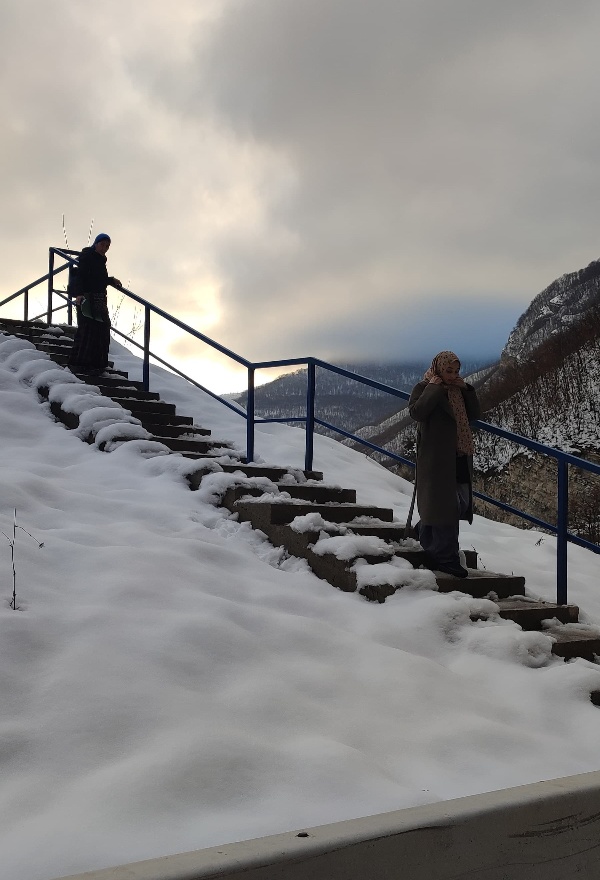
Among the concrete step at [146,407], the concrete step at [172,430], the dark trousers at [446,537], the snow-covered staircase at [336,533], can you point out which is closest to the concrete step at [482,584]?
the snow-covered staircase at [336,533]

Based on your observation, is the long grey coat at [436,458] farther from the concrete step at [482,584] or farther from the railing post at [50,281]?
the railing post at [50,281]

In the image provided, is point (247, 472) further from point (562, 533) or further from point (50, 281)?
point (50, 281)

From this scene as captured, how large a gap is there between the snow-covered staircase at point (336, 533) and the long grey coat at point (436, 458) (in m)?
0.33

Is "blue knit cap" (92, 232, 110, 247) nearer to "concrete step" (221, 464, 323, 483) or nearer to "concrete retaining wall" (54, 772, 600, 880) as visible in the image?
"concrete step" (221, 464, 323, 483)

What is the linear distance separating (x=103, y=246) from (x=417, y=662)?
6715 millimetres

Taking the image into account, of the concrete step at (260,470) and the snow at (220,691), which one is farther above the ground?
the concrete step at (260,470)

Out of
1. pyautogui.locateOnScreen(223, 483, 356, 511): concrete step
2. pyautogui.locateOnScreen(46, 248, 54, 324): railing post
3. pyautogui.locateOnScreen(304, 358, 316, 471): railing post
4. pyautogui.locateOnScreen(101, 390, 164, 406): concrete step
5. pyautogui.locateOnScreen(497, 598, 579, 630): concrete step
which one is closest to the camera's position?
pyautogui.locateOnScreen(497, 598, 579, 630): concrete step

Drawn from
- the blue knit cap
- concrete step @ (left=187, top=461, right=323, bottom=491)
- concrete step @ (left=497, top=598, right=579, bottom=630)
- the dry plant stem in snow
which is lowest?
concrete step @ (left=497, top=598, right=579, bottom=630)

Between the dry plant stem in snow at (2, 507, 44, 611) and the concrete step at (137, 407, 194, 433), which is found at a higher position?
the concrete step at (137, 407, 194, 433)

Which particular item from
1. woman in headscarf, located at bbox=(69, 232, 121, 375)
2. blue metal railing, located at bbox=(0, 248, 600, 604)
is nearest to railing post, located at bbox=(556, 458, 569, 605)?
blue metal railing, located at bbox=(0, 248, 600, 604)

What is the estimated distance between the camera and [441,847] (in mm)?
1864

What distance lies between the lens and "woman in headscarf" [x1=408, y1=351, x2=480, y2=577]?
4.84 metres

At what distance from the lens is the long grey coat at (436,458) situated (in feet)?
15.9

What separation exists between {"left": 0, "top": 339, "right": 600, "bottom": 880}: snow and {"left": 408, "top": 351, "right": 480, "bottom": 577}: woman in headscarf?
35 cm
